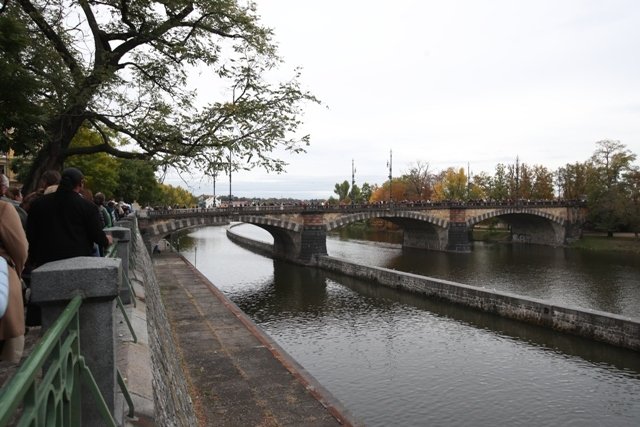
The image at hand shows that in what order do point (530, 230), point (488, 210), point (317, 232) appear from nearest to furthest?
1. point (317, 232)
2. point (488, 210)
3. point (530, 230)

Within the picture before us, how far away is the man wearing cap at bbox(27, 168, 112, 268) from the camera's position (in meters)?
4.54

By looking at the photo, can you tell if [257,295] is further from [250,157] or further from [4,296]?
[4,296]

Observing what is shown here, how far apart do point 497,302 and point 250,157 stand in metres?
15.8

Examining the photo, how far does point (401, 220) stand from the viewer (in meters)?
56.9

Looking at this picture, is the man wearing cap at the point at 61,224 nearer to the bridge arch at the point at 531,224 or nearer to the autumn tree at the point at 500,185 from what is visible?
the bridge arch at the point at 531,224

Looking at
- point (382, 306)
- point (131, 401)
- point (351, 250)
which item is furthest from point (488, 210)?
point (131, 401)

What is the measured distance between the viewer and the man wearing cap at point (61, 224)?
4543mm

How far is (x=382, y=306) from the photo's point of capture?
88.8 ft

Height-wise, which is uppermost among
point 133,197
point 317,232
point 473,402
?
point 133,197

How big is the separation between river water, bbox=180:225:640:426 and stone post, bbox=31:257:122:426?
34.5ft

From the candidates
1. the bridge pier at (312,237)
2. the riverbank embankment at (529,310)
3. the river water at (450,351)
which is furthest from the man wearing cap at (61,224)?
the bridge pier at (312,237)

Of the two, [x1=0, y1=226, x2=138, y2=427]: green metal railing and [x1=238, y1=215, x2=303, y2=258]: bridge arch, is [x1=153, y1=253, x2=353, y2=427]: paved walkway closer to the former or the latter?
[x1=0, y1=226, x2=138, y2=427]: green metal railing

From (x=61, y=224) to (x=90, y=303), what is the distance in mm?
1793

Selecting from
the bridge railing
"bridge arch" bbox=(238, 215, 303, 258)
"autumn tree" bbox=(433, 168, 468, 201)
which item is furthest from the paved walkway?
"autumn tree" bbox=(433, 168, 468, 201)
